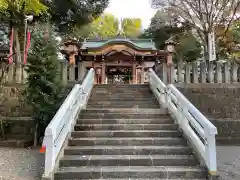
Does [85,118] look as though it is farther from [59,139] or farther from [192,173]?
[192,173]

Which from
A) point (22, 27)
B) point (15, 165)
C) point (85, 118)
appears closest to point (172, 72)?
point (85, 118)

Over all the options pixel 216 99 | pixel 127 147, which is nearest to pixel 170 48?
pixel 216 99

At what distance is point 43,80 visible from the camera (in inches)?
280

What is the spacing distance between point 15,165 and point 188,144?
3921 millimetres

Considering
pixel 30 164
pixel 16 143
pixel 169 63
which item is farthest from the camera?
pixel 169 63

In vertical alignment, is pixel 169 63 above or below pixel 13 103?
above

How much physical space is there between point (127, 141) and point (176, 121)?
154 centimetres

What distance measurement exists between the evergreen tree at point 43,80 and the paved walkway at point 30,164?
113 cm

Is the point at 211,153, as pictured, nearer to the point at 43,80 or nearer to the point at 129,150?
the point at 129,150

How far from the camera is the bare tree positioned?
13.9 m

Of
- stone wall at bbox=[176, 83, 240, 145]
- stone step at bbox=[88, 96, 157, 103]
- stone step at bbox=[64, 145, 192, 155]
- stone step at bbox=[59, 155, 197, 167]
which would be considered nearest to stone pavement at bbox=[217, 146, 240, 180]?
stone step at bbox=[59, 155, 197, 167]

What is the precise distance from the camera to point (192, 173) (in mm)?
4707

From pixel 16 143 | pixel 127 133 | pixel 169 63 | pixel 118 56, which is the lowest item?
pixel 16 143

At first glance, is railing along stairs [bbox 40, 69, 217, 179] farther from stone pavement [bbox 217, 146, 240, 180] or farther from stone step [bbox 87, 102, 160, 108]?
stone pavement [bbox 217, 146, 240, 180]
